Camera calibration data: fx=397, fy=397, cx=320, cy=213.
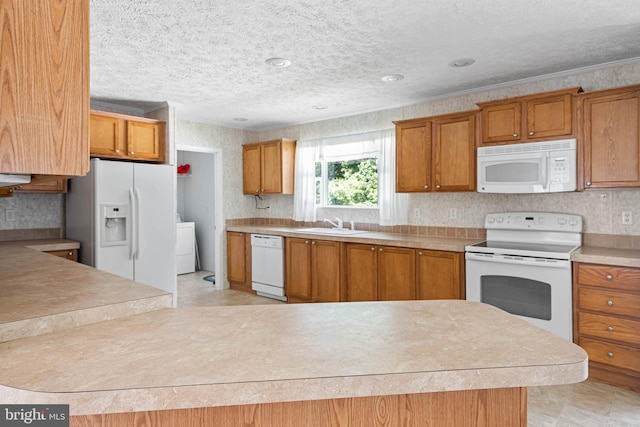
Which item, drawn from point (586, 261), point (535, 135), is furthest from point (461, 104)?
point (586, 261)

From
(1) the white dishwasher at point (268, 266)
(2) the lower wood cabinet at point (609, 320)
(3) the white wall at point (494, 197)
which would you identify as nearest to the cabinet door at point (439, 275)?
(3) the white wall at point (494, 197)

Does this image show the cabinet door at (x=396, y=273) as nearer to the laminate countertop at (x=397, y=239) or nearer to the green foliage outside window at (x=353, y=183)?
the laminate countertop at (x=397, y=239)

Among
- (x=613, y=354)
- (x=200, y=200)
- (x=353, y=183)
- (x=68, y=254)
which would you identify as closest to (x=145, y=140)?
(x=68, y=254)

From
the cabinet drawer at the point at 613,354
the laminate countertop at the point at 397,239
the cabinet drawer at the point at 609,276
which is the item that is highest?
the laminate countertop at the point at 397,239

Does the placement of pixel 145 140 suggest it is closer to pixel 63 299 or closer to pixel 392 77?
pixel 392 77

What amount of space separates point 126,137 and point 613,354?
15.3 feet

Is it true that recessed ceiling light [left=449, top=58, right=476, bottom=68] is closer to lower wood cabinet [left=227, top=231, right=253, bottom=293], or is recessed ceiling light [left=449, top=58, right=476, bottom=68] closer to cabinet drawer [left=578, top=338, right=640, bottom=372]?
cabinet drawer [left=578, top=338, right=640, bottom=372]

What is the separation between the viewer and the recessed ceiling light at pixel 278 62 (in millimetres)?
3049

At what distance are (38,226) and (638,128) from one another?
5413 millimetres

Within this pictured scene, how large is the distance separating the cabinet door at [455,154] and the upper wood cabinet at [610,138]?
2.80 feet

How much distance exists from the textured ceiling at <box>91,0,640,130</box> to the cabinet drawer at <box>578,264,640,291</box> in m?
1.57

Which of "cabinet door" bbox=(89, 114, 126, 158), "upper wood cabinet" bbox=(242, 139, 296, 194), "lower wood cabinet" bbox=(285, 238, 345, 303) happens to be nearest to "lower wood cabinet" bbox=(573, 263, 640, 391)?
"lower wood cabinet" bbox=(285, 238, 345, 303)

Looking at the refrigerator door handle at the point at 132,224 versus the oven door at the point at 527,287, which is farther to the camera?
the refrigerator door handle at the point at 132,224
